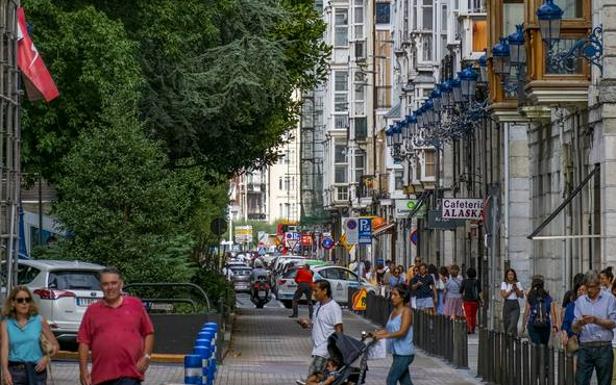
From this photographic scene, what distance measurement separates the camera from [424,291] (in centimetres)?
4228

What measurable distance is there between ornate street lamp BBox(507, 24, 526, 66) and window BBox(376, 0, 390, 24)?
194 feet

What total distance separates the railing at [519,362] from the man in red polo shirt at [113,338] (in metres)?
5.71

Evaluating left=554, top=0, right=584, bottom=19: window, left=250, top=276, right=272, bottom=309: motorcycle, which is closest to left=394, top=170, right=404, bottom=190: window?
left=250, top=276, right=272, bottom=309: motorcycle

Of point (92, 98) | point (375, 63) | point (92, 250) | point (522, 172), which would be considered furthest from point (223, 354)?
point (375, 63)

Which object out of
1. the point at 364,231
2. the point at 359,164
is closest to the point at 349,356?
the point at 364,231

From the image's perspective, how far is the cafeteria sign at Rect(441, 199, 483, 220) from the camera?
4097cm

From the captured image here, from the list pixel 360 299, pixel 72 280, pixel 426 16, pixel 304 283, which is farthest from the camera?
pixel 426 16

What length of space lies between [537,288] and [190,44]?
42.2 ft

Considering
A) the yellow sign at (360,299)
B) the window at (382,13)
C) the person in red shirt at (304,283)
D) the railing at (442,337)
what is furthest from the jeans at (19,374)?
the window at (382,13)

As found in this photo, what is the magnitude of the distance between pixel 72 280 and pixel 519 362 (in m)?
10.0

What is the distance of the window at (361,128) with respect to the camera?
10294 centimetres

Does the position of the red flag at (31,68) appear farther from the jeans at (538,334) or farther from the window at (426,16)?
the window at (426,16)

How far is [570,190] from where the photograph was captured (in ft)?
117

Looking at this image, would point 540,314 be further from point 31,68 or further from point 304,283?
point 304,283
